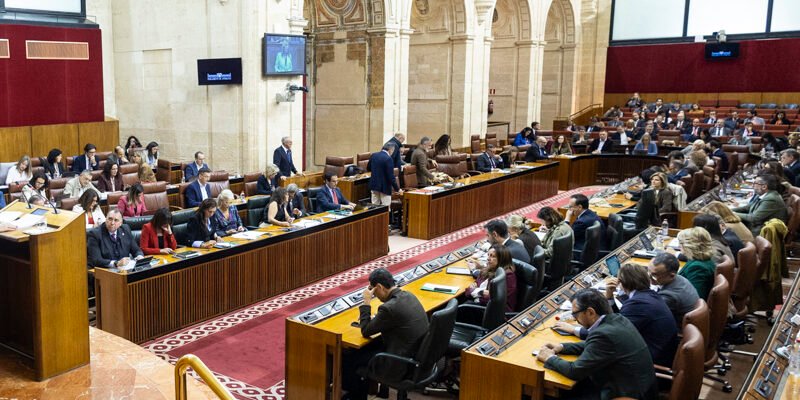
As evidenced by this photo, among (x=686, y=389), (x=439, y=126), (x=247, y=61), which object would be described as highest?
(x=247, y=61)

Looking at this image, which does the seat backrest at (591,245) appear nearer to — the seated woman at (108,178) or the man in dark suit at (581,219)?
the man in dark suit at (581,219)

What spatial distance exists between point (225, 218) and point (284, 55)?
20.9ft

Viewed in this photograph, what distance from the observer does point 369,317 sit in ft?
16.7

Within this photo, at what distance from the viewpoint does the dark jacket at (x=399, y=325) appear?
4.91 metres

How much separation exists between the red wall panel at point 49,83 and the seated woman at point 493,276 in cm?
1260

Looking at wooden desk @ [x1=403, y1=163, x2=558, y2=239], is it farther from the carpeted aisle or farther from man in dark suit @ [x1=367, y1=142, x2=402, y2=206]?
the carpeted aisle

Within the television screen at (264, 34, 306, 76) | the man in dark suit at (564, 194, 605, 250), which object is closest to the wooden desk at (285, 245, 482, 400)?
the man in dark suit at (564, 194, 605, 250)

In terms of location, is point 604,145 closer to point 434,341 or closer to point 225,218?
point 225,218

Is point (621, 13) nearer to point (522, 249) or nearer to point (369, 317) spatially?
point (522, 249)

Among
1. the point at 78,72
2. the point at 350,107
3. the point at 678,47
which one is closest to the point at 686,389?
the point at 350,107

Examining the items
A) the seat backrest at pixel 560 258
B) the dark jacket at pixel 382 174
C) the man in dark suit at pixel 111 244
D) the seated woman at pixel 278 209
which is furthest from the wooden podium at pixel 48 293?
the dark jacket at pixel 382 174

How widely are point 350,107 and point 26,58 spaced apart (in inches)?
287

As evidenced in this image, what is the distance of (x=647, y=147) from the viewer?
17.0 metres

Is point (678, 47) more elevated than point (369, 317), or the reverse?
point (678, 47)
